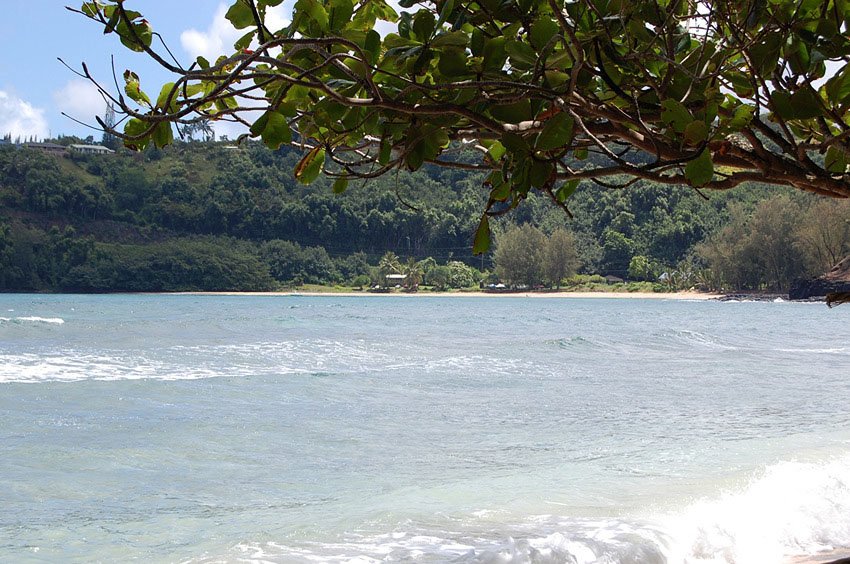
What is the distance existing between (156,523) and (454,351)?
12672 millimetres

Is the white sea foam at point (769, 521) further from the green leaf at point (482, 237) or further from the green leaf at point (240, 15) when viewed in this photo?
the green leaf at point (240, 15)

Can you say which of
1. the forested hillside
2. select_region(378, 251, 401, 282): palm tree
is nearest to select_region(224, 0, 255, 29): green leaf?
the forested hillside

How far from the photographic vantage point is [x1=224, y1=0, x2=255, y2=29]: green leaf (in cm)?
149

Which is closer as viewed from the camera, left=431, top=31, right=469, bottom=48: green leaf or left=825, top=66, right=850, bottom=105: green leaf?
left=431, top=31, right=469, bottom=48: green leaf

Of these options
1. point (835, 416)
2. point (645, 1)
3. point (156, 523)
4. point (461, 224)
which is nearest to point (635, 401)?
point (835, 416)

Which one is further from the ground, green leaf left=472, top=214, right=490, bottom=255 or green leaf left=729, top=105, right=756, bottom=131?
green leaf left=729, top=105, right=756, bottom=131

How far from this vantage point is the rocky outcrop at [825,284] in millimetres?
42763

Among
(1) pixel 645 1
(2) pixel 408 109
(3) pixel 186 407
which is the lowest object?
(3) pixel 186 407

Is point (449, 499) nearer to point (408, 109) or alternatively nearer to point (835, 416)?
point (408, 109)

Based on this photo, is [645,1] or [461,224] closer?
[645,1]

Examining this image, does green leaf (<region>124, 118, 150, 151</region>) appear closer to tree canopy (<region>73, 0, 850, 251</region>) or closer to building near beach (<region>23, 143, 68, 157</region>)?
tree canopy (<region>73, 0, 850, 251</region>)

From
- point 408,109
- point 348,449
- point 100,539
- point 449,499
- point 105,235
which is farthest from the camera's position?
point 105,235

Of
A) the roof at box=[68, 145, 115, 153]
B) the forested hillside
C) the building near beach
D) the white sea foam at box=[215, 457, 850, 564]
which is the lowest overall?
the white sea foam at box=[215, 457, 850, 564]

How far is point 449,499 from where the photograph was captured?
582 cm
